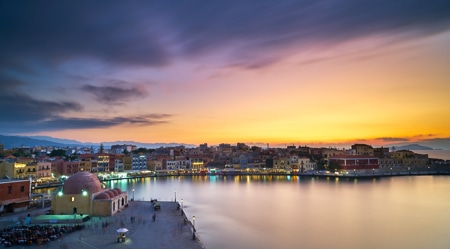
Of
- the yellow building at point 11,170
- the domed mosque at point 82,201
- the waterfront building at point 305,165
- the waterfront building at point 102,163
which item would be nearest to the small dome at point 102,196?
the domed mosque at point 82,201

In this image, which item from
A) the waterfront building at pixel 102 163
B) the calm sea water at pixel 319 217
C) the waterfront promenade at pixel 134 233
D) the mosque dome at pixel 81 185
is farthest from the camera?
the waterfront building at pixel 102 163

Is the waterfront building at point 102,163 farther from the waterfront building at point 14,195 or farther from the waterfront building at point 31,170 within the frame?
the waterfront building at point 14,195

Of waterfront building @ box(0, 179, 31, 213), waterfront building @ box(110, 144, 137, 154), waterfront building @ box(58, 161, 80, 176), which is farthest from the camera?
waterfront building @ box(110, 144, 137, 154)

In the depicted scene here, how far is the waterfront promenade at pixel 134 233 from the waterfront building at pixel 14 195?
2100mm

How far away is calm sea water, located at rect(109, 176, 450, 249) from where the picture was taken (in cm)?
3006

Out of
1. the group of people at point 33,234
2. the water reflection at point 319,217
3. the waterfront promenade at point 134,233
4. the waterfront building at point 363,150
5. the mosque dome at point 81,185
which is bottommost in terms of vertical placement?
the water reflection at point 319,217

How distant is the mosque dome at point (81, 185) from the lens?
33.1m

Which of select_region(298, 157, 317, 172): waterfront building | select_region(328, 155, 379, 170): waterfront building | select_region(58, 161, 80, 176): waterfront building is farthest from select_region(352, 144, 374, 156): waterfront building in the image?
select_region(58, 161, 80, 176): waterfront building

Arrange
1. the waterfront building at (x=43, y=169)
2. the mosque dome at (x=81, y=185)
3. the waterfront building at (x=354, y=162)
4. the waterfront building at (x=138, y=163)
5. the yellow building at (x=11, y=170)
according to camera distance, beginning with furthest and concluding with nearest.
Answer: the waterfront building at (x=138, y=163) < the waterfront building at (x=354, y=162) < the waterfront building at (x=43, y=169) < the yellow building at (x=11, y=170) < the mosque dome at (x=81, y=185)

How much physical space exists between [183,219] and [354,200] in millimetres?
31702

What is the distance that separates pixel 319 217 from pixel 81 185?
26594 mm

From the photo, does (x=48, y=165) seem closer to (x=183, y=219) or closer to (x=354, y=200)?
(x=183, y=219)

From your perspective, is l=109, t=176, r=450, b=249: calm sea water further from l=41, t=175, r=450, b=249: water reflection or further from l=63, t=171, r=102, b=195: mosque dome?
l=63, t=171, r=102, b=195: mosque dome

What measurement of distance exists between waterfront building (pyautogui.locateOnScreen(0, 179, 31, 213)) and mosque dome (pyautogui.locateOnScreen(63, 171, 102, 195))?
19.1 feet
